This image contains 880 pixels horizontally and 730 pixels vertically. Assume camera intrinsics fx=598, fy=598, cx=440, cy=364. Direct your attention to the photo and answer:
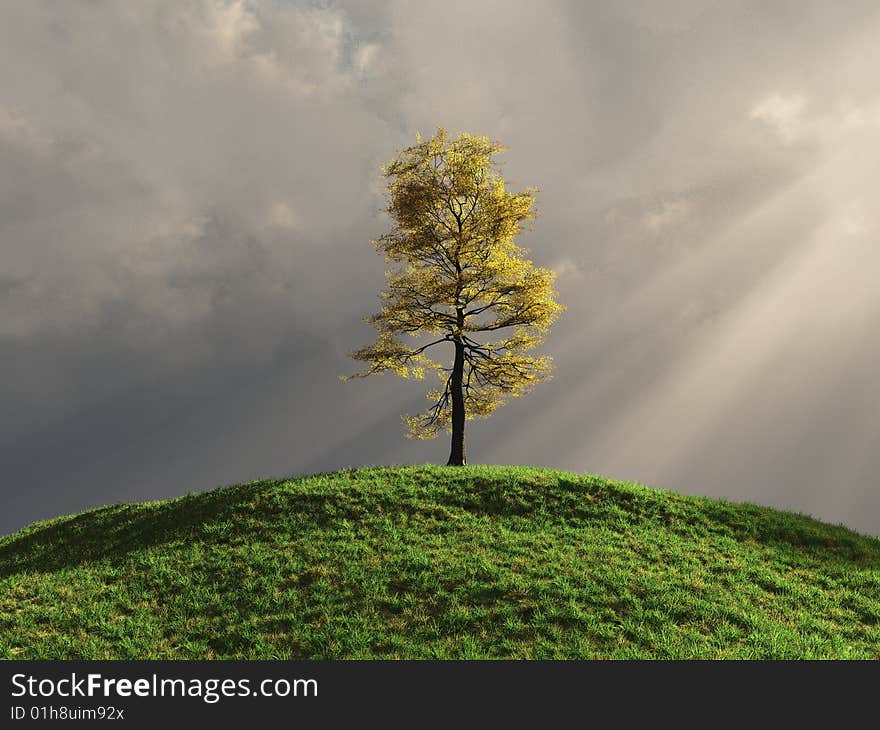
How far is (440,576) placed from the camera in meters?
13.1

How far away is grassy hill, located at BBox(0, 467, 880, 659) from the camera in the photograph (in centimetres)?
1103

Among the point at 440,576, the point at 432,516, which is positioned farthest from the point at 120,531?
the point at 440,576

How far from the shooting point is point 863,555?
56.1 ft

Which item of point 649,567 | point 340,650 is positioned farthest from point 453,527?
point 340,650

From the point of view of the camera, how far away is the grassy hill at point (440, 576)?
1103 cm

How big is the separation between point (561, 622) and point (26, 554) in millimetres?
16452

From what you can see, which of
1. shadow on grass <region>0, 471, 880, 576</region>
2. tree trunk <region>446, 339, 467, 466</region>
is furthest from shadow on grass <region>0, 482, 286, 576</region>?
tree trunk <region>446, 339, 467, 466</region>

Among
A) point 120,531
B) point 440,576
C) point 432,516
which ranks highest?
point 120,531

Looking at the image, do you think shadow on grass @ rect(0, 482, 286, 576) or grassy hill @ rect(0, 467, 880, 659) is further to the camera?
shadow on grass @ rect(0, 482, 286, 576)

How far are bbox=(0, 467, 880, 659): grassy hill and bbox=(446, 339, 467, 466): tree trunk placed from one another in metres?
3.58

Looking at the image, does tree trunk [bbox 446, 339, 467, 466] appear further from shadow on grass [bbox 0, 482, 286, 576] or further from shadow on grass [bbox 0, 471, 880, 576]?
shadow on grass [bbox 0, 482, 286, 576]

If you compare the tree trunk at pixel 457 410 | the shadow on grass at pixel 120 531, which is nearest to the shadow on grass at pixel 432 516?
the shadow on grass at pixel 120 531

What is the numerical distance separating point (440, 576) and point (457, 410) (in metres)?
12.5

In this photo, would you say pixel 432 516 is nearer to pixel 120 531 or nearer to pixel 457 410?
pixel 457 410
